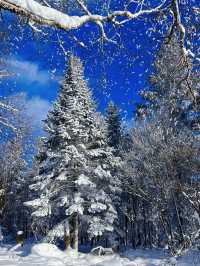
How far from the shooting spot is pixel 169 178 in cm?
2102

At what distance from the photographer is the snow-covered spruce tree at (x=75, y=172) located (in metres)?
26.0

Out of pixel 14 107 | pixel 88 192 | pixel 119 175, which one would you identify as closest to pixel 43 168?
pixel 88 192

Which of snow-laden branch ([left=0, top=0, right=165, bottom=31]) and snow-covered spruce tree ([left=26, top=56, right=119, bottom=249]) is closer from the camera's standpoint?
snow-laden branch ([left=0, top=0, right=165, bottom=31])

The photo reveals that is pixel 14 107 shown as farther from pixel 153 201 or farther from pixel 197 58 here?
pixel 153 201

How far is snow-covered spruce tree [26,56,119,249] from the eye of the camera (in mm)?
26033

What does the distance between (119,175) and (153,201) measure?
5.16 meters

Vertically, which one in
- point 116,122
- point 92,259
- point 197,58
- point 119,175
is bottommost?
point 92,259

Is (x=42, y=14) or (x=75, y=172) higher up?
(x=75, y=172)

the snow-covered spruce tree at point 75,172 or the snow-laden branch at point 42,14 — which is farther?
the snow-covered spruce tree at point 75,172

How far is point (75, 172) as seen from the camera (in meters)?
27.5

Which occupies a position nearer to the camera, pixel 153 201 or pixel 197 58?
pixel 197 58

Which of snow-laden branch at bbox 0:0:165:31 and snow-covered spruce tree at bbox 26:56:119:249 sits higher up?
snow-covered spruce tree at bbox 26:56:119:249

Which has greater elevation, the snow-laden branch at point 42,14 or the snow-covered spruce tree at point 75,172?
the snow-covered spruce tree at point 75,172

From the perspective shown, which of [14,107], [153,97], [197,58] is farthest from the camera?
[153,97]
